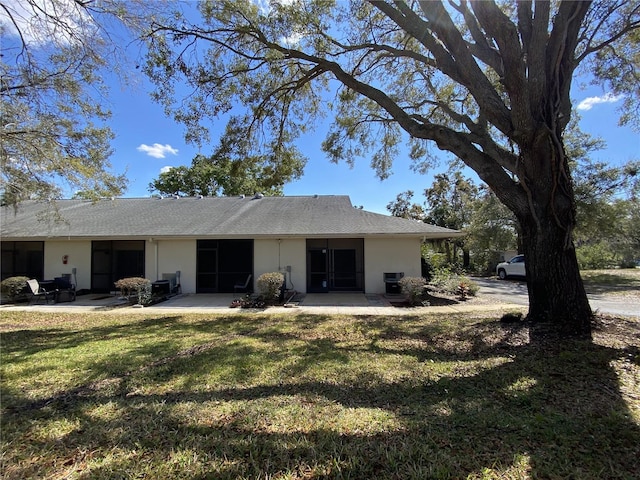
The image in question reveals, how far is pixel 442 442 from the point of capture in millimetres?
2758

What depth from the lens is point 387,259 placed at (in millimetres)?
14438

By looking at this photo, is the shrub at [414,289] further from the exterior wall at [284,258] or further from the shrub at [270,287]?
the exterior wall at [284,258]

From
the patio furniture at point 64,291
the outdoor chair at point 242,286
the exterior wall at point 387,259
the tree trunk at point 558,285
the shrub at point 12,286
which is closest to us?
the tree trunk at point 558,285

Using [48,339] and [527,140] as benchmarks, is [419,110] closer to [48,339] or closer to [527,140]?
[527,140]

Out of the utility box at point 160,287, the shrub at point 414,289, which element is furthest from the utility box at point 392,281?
the utility box at point 160,287

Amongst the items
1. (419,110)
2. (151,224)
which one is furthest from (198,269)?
(419,110)

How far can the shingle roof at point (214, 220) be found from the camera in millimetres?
13594

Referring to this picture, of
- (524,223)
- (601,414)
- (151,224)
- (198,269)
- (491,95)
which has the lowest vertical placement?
(601,414)

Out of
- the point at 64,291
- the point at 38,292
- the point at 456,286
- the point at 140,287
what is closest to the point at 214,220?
the point at 140,287

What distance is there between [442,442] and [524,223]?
5176 millimetres

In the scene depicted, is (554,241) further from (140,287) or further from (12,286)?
(12,286)

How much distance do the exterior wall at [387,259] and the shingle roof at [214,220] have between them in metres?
0.85

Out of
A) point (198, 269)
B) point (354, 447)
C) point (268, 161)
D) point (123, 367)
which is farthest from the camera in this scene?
point (198, 269)

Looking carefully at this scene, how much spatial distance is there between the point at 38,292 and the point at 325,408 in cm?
1401
